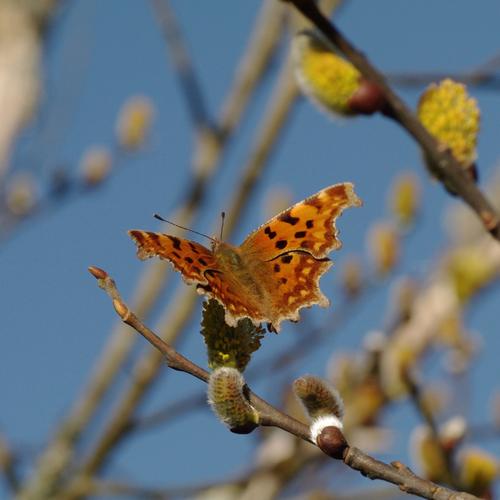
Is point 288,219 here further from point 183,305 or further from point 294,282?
point 183,305

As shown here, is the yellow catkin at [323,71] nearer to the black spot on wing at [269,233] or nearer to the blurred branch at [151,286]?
the black spot on wing at [269,233]

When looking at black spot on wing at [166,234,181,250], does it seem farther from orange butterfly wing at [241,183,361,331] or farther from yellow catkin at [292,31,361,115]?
yellow catkin at [292,31,361,115]

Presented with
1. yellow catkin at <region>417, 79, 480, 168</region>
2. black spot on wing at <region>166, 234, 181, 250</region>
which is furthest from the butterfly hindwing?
yellow catkin at <region>417, 79, 480, 168</region>

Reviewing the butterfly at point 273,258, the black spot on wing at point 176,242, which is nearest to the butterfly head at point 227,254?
the butterfly at point 273,258

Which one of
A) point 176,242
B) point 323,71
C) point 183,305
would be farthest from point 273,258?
point 183,305

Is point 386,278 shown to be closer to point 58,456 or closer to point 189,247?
point 58,456
